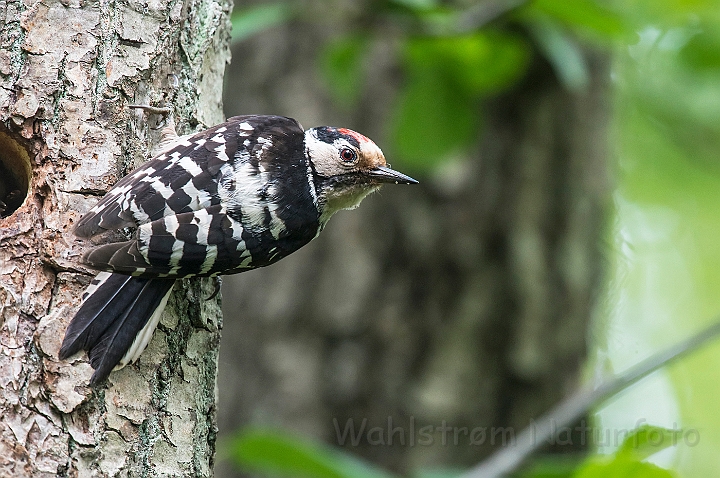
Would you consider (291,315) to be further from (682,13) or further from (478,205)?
(682,13)

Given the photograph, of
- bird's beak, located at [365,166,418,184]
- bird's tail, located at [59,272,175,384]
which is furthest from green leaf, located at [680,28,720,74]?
bird's tail, located at [59,272,175,384]

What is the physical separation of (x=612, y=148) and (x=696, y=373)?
3406mm

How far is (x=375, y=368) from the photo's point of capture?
5215 mm

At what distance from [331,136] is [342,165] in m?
0.15

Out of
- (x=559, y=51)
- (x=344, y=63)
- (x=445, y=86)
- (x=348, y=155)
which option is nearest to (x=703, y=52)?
(x=559, y=51)

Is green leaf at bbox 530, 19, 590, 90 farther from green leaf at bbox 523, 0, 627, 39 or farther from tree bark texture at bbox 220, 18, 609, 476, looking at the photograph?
tree bark texture at bbox 220, 18, 609, 476

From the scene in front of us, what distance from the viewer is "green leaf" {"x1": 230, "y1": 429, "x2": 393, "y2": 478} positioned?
3.04 m

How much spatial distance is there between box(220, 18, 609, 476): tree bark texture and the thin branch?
4.83ft

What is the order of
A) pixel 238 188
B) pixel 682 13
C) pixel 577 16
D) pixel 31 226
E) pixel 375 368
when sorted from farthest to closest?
pixel 375 368
pixel 682 13
pixel 577 16
pixel 238 188
pixel 31 226

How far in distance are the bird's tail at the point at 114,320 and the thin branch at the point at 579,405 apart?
1681 millimetres

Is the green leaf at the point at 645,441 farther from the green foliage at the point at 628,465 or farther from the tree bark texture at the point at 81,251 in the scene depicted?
the tree bark texture at the point at 81,251

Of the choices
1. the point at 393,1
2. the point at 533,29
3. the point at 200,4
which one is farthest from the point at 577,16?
the point at 200,4

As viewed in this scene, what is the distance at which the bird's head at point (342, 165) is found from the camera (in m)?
3.40

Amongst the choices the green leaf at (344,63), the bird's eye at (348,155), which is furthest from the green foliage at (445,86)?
the bird's eye at (348,155)
